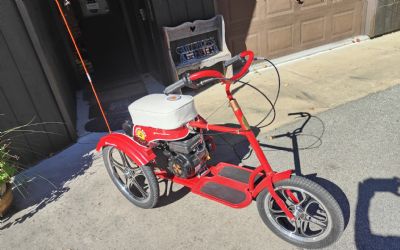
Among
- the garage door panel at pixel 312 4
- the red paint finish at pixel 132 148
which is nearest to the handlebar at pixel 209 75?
the red paint finish at pixel 132 148

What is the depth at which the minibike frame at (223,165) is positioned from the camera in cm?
261

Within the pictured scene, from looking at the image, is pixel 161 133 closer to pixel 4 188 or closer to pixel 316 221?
pixel 316 221

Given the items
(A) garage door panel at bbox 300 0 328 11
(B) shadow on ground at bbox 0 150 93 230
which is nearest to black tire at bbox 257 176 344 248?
(B) shadow on ground at bbox 0 150 93 230

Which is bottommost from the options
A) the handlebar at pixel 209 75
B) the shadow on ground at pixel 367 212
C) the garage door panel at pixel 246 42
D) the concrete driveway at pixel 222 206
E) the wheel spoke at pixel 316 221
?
the concrete driveway at pixel 222 206

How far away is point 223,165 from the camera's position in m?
3.50

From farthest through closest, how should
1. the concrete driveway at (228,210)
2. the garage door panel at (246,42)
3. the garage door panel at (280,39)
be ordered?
the garage door panel at (280,39)
the garage door panel at (246,42)
the concrete driveway at (228,210)

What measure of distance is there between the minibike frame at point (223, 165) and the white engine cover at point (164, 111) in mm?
93

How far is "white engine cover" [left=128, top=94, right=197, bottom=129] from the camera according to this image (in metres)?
2.99

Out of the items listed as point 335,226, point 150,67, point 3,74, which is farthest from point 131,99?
point 335,226

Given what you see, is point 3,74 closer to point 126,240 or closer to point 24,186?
point 24,186

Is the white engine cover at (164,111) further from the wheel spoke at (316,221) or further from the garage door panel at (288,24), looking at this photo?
the garage door panel at (288,24)

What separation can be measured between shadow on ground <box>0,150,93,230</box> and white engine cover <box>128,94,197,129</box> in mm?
1621

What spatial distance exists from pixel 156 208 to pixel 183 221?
1.30 ft

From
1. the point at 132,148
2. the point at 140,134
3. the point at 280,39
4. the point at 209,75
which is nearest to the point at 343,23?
the point at 280,39
